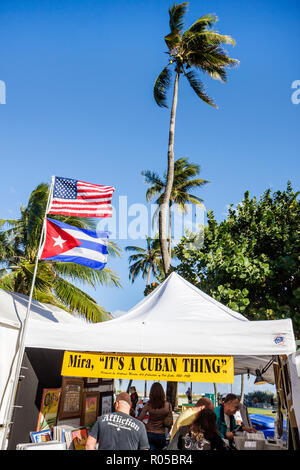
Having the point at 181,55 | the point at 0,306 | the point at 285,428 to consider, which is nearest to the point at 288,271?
the point at 285,428

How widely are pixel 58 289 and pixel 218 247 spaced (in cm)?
686

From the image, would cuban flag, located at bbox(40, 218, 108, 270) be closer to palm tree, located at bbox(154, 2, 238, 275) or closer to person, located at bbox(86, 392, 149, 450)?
person, located at bbox(86, 392, 149, 450)

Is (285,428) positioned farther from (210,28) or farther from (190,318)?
(210,28)

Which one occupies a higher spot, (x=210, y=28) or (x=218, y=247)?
(x=210, y=28)

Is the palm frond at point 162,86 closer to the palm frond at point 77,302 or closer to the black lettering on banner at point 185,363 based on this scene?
the palm frond at point 77,302

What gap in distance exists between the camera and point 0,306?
624 centimetres

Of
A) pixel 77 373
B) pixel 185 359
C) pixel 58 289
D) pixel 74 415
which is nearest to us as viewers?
pixel 185 359

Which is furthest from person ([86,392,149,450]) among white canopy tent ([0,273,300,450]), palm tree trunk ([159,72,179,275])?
palm tree trunk ([159,72,179,275])

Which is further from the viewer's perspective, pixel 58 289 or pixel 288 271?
pixel 58 289

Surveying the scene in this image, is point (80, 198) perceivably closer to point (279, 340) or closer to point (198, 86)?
point (279, 340)

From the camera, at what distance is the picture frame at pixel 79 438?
550cm

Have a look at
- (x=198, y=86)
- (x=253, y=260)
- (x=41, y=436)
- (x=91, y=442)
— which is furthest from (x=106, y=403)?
(x=198, y=86)
